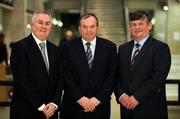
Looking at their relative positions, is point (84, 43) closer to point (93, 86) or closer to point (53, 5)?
point (93, 86)

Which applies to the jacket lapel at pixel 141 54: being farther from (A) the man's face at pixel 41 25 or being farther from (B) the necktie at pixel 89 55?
(A) the man's face at pixel 41 25

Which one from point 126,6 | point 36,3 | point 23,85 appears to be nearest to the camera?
A: point 23,85

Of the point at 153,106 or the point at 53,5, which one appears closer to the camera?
the point at 153,106

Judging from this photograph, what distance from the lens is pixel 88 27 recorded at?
4090 mm

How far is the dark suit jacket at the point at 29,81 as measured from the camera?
387 centimetres

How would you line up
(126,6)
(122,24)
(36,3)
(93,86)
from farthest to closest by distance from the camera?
(36,3) < (126,6) < (122,24) < (93,86)

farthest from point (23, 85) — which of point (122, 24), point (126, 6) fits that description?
point (126, 6)

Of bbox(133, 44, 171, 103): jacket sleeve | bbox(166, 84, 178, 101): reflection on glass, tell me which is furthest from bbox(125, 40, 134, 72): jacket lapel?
bbox(166, 84, 178, 101): reflection on glass

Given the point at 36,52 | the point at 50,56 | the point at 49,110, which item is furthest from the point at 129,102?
the point at 36,52

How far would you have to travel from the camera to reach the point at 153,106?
13.5ft

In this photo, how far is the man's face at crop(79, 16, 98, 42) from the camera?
13.4 feet

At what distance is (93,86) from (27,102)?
26.1 inches

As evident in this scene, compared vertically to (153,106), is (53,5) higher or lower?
higher

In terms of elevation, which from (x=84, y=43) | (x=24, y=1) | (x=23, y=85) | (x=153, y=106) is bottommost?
(x=153, y=106)
